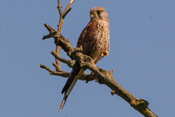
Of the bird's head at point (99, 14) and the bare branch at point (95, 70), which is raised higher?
the bird's head at point (99, 14)

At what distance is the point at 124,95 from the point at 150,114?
326mm

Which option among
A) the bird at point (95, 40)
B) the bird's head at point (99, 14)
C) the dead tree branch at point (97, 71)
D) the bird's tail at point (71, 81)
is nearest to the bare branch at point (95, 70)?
the dead tree branch at point (97, 71)

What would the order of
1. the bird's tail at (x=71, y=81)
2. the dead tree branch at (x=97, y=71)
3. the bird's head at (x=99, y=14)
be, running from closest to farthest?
the dead tree branch at (x=97, y=71) < the bird's tail at (x=71, y=81) < the bird's head at (x=99, y=14)

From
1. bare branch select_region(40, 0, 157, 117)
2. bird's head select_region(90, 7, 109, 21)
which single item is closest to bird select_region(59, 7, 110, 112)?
bird's head select_region(90, 7, 109, 21)

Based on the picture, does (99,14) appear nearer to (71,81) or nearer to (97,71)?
(71,81)

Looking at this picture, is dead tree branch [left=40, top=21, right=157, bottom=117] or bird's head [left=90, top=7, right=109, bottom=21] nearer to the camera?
dead tree branch [left=40, top=21, right=157, bottom=117]

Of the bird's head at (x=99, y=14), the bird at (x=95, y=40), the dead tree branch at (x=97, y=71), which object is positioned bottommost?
the dead tree branch at (x=97, y=71)

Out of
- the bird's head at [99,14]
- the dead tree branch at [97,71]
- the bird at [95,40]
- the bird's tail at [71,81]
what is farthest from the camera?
the bird's head at [99,14]

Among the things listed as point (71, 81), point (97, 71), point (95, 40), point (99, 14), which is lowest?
point (97, 71)

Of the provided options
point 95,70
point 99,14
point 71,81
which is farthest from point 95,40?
point 95,70

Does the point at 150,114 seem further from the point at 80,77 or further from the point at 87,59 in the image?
the point at 80,77

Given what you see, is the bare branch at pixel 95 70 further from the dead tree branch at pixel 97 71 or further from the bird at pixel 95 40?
the bird at pixel 95 40

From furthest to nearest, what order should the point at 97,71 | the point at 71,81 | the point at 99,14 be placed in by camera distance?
the point at 99,14
the point at 71,81
the point at 97,71

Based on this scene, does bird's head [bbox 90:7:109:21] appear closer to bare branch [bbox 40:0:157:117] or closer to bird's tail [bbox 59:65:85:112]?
bird's tail [bbox 59:65:85:112]
